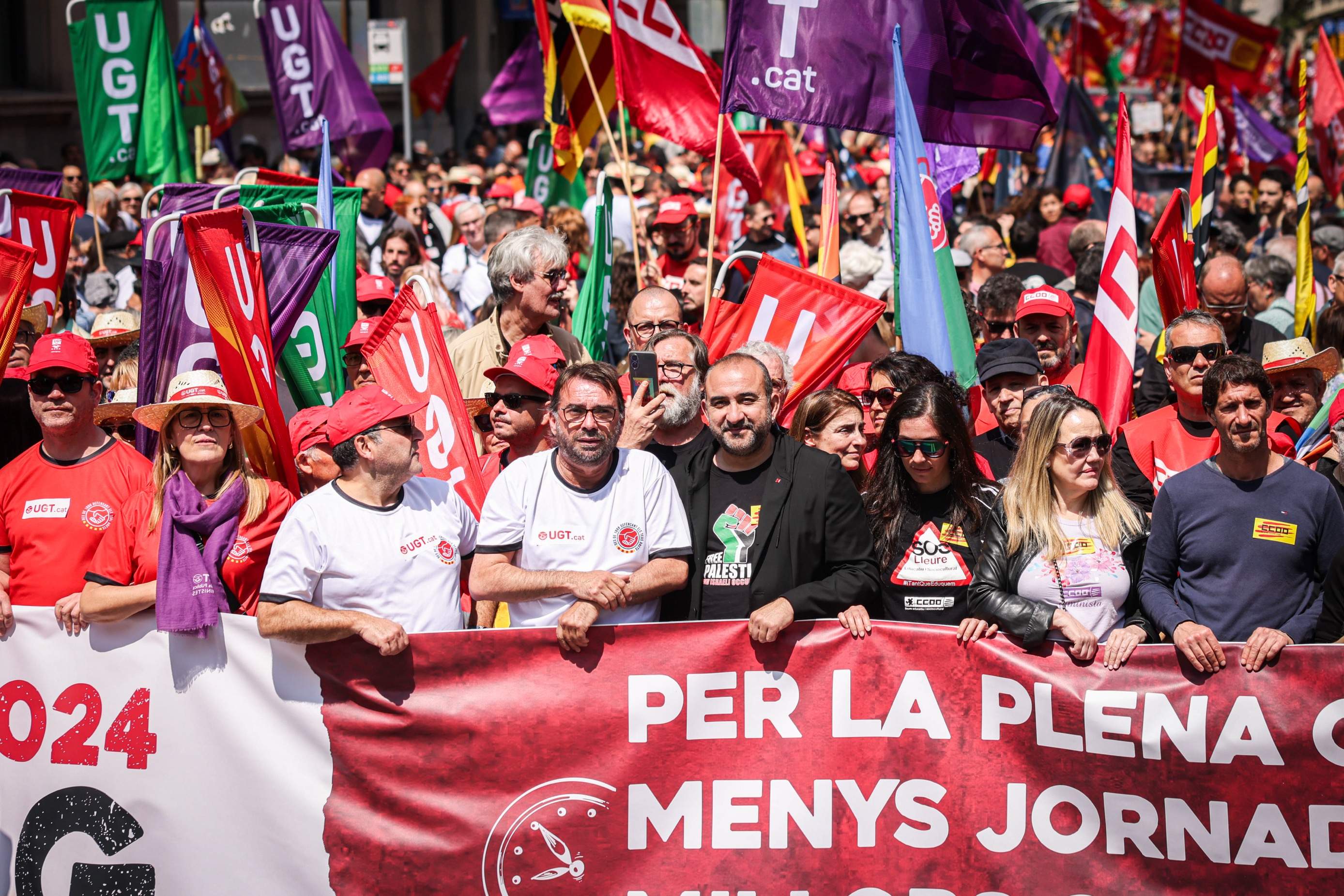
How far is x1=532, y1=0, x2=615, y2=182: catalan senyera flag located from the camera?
9508 mm

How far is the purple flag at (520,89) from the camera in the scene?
54.9ft

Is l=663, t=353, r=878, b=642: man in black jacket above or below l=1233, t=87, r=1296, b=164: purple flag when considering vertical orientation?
below

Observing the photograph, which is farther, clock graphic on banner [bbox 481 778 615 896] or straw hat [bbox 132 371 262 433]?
straw hat [bbox 132 371 262 433]

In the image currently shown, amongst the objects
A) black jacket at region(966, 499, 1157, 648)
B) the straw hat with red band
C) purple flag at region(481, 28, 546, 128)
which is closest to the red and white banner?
black jacket at region(966, 499, 1157, 648)

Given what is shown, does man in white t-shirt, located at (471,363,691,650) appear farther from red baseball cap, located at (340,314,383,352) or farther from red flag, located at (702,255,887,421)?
red baseball cap, located at (340,314,383,352)

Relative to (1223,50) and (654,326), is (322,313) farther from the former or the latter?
(1223,50)

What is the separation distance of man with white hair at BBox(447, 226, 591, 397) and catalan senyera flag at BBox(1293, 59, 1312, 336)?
4132 mm

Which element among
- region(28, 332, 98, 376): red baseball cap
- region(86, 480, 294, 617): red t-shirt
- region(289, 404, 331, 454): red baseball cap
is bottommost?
region(86, 480, 294, 617): red t-shirt

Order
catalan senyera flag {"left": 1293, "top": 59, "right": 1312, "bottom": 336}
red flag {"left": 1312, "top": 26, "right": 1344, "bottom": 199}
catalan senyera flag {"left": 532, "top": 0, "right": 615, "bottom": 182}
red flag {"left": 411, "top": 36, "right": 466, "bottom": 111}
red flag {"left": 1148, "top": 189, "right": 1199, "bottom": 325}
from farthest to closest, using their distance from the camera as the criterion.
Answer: red flag {"left": 411, "top": 36, "right": 466, "bottom": 111}
red flag {"left": 1312, "top": 26, "right": 1344, "bottom": 199}
catalan senyera flag {"left": 532, "top": 0, "right": 615, "bottom": 182}
catalan senyera flag {"left": 1293, "top": 59, "right": 1312, "bottom": 336}
red flag {"left": 1148, "top": 189, "right": 1199, "bottom": 325}

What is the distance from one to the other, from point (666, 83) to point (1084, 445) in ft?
14.7

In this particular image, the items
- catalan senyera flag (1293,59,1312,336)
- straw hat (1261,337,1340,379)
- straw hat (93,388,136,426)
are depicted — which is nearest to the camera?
straw hat (1261,337,1340,379)

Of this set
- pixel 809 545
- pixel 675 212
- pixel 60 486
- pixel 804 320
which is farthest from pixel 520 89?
pixel 809 545

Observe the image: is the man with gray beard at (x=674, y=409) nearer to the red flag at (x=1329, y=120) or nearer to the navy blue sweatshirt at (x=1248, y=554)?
the navy blue sweatshirt at (x=1248, y=554)

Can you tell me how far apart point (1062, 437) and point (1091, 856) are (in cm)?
125
